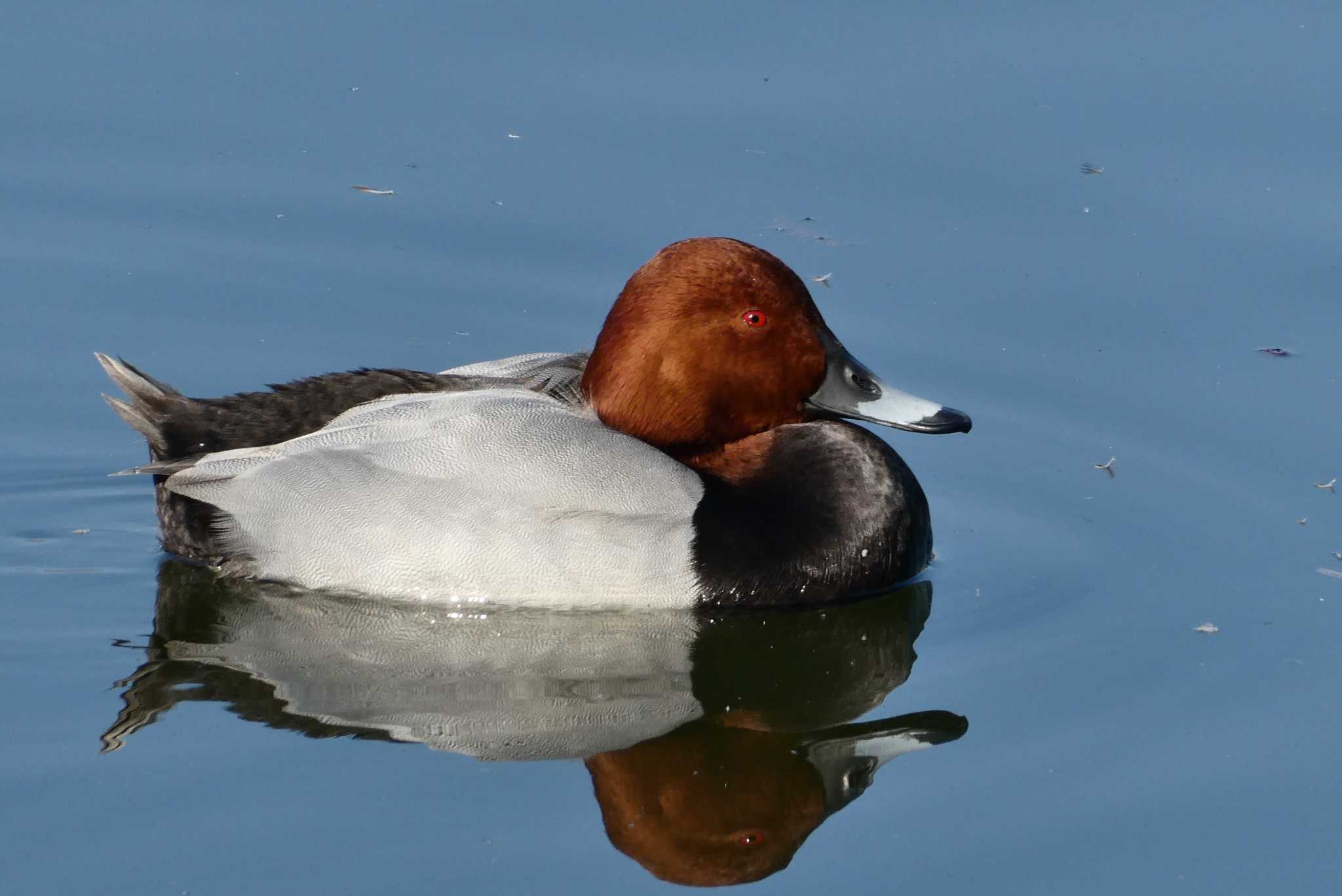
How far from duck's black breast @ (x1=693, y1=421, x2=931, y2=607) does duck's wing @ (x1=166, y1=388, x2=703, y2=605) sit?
0.43ft

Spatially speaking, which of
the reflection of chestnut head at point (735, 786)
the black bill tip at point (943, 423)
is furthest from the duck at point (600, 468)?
the reflection of chestnut head at point (735, 786)

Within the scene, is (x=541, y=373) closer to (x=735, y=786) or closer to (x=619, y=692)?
(x=619, y=692)

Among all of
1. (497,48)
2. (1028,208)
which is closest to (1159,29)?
(1028,208)

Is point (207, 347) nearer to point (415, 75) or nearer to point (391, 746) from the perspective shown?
point (415, 75)

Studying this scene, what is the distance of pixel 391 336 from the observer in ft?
26.8

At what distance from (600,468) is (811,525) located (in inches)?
30.5

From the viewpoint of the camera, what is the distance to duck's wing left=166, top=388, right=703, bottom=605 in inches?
250

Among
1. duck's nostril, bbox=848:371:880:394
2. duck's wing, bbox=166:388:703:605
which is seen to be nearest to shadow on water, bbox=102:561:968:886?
duck's wing, bbox=166:388:703:605

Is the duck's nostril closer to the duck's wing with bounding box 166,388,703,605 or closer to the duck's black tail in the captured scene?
the duck's wing with bounding box 166,388,703,605

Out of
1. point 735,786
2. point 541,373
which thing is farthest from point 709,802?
point 541,373

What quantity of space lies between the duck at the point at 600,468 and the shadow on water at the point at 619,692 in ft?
0.30

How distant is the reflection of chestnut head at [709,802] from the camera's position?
17.4 feet

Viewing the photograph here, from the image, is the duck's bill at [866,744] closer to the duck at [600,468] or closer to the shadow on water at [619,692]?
the shadow on water at [619,692]

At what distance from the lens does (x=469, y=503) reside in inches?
251
